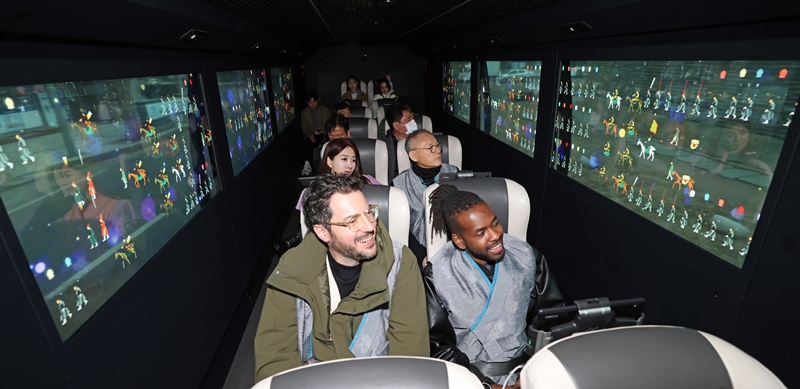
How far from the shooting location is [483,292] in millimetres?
1992

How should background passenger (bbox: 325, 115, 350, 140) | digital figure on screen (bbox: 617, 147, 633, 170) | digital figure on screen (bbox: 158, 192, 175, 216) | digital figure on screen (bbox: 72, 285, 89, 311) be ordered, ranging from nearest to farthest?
digital figure on screen (bbox: 72, 285, 89, 311), digital figure on screen (bbox: 158, 192, 175, 216), digital figure on screen (bbox: 617, 147, 633, 170), background passenger (bbox: 325, 115, 350, 140)

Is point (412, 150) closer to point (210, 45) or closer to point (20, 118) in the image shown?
point (210, 45)

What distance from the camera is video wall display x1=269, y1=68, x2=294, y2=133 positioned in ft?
21.0

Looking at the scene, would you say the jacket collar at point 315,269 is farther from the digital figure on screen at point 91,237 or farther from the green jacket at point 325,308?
the digital figure on screen at point 91,237

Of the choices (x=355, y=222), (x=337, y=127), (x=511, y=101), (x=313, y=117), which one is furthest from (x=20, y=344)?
(x=313, y=117)

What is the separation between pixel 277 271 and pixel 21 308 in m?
0.84

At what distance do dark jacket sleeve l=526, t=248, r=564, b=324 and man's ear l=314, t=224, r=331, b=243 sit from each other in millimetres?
1091

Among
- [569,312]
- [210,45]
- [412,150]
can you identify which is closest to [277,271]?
[569,312]

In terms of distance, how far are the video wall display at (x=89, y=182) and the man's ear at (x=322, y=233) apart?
1.00 m

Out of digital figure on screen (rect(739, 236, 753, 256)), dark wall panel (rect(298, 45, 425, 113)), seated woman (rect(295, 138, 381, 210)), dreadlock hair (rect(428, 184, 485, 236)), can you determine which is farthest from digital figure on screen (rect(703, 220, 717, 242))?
dark wall panel (rect(298, 45, 425, 113))

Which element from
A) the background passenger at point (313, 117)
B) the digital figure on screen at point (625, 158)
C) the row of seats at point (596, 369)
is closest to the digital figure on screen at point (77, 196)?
the row of seats at point (596, 369)

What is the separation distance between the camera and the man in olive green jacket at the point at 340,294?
175cm

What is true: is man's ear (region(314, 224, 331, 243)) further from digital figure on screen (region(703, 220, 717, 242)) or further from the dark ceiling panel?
digital figure on screen (region(703, 220, 717, 242))

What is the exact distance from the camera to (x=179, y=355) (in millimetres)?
2371
